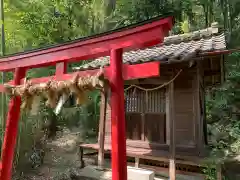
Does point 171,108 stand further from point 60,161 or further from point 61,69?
point 60,161

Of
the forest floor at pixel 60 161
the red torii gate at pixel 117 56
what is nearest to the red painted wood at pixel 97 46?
the red torii gate at pixel 117 56

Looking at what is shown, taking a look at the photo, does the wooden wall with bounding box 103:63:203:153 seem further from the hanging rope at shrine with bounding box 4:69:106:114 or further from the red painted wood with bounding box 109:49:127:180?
the hanging rope at shrine with bounding box 4:69:106:114

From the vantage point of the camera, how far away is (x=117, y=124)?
353 centimetres

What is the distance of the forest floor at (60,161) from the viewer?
759 cm

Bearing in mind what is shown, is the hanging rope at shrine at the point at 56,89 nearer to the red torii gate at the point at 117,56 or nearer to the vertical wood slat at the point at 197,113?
the red torii gate at the point at 117,56

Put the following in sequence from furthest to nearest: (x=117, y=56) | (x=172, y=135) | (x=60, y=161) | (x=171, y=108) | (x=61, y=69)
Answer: (x=60, y=161) → (x=171, y=108) → (x=172, y=135) → (x=61, y=69) → (x=117, y=56)

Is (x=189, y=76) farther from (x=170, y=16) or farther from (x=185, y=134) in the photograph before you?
(x=170, y=16)

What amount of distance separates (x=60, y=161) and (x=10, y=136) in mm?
5212

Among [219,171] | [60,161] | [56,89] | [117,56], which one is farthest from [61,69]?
[60,161]

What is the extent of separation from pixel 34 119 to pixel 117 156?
21.7 ft

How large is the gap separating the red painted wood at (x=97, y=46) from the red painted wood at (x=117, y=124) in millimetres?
341

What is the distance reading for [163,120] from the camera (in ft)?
23.4

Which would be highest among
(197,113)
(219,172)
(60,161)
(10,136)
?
(197,113)

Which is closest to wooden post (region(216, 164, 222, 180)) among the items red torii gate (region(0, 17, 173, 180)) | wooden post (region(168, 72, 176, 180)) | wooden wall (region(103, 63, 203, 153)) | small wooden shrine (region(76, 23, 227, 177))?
small wooden shrine (region(76, 23, 227, 177))
